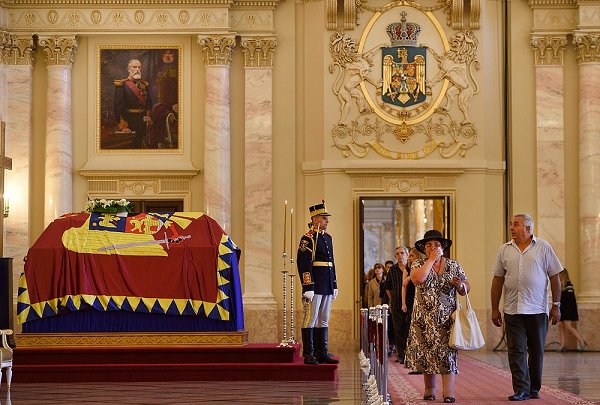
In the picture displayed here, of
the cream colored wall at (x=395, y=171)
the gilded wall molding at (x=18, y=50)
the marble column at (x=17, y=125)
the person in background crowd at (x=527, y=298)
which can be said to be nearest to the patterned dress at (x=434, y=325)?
the person in background crowd at (x=527, y=298)

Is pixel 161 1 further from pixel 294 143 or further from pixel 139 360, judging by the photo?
pixel 139 360

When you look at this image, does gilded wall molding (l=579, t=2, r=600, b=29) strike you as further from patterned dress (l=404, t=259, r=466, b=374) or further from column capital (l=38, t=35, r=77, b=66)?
patterned dress (l=404, t=259, r=466, b=374)

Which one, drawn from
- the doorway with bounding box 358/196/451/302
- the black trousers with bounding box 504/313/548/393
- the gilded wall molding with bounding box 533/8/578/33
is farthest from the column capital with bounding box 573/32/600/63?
the black trousers with bounding box 504/313/548/393

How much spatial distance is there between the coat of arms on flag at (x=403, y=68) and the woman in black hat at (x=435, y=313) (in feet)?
32.6

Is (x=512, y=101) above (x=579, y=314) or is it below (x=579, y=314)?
above

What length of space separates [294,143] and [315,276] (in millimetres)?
7494

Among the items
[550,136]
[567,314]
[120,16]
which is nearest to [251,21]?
[120,16]

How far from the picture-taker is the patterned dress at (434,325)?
35.3 ft

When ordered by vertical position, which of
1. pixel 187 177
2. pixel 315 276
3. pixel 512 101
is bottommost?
pixel 315 276

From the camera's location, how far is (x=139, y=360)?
1400 cm

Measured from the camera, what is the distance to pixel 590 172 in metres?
20.5

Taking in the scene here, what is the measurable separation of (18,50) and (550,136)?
9.22 metres

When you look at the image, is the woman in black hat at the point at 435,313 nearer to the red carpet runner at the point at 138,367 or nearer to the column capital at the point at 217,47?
the red carpet runner at the point at 138,367

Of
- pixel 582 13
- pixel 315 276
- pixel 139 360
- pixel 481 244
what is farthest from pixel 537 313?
pixel 582 13
